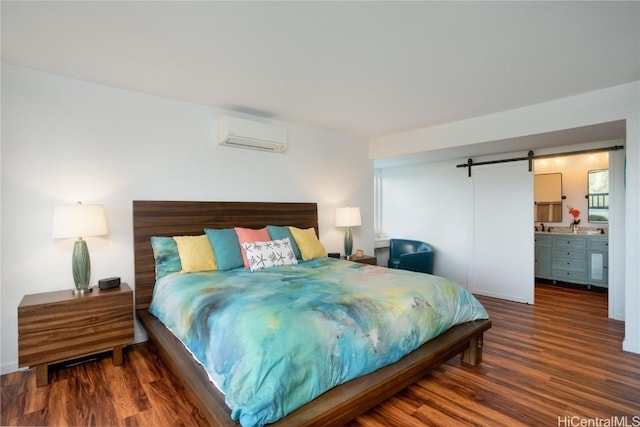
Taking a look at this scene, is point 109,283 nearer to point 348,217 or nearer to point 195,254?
point 195,254

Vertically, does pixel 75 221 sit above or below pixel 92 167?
below

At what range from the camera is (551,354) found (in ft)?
9.16

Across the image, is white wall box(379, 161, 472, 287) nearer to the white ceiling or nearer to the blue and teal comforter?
the white ceiling

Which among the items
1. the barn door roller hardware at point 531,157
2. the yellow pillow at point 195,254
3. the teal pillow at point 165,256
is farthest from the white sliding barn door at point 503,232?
the teal pillow at point 165,256

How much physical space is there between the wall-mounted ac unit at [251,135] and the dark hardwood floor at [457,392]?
7.38 feet

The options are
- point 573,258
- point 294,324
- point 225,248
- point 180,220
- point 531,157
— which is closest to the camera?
point 294,324

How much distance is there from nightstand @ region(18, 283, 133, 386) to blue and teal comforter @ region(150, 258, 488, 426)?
304 mm

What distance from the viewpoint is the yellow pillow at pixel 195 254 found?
115 inches

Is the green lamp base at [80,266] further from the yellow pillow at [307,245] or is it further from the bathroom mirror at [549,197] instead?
the bathroom mirror at [549,197]

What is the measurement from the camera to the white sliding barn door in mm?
4449

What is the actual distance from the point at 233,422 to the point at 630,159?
12.5ft

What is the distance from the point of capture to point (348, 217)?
14.6 ft

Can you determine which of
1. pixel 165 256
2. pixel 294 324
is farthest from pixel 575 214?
pixel 165 256

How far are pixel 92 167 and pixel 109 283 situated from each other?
3.46 feet
